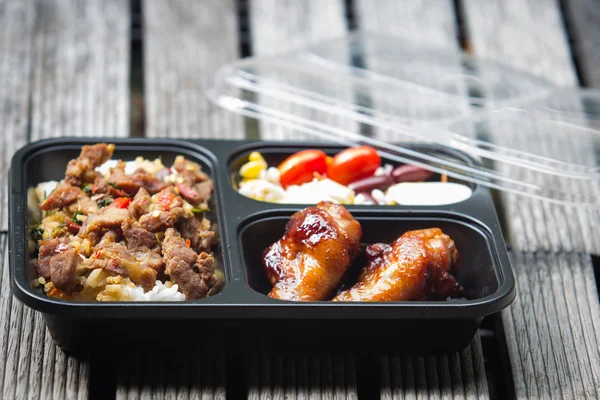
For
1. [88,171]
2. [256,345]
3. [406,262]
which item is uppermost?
[88,171]

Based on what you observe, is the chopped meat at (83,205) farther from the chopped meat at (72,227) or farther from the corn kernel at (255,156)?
the corn kernel at (255,156)

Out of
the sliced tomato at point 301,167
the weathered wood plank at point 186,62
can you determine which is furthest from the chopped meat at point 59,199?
the weathered wood plank at point 186,62

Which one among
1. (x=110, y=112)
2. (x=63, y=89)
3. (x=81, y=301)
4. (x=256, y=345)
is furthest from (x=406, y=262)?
(x=63, y=89)

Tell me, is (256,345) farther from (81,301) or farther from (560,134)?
(560,134)

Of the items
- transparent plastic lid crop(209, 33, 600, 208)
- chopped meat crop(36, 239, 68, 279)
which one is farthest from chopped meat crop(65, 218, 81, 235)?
transparent plastic lid crop(209, 33, 600, 208)

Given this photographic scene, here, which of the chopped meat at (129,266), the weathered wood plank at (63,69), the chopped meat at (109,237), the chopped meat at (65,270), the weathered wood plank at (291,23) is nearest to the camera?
the chopped meat at (65,270)

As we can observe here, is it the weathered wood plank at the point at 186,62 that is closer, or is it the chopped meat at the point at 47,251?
the chopped meat at the point at 47,251

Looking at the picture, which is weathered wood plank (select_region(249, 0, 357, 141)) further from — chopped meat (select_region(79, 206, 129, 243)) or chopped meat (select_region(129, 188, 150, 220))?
chopped meat (select_region(79, 206, 129, 243))

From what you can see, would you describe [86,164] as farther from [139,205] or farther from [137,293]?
[137,293]
